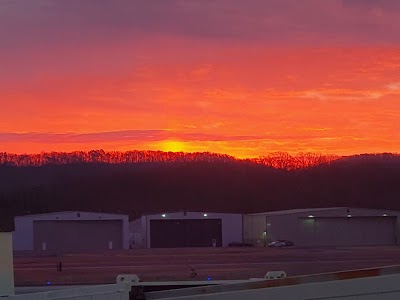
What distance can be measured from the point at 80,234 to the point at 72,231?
90 centimetres

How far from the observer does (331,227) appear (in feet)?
261

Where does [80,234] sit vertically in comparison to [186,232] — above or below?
above

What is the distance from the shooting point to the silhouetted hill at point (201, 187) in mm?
138250

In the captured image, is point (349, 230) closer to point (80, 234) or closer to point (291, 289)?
point (80, 234)

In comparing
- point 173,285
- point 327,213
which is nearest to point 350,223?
point 327,213

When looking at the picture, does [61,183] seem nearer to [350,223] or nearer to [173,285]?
[350,223]

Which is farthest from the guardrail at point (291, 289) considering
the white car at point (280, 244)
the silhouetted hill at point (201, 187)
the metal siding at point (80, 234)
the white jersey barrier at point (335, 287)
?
the silhouetted hill at point (201, 187)

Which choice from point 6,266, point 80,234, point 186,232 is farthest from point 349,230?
point 6,266

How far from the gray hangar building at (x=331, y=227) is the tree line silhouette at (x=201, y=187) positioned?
5295cm

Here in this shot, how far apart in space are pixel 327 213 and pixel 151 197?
3040 inches

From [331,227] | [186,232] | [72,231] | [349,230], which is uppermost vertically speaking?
[72,231]

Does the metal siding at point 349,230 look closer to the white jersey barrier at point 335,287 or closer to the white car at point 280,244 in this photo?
the white car at point 280,244

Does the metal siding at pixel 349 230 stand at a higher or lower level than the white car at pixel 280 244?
higher

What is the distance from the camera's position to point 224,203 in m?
143
